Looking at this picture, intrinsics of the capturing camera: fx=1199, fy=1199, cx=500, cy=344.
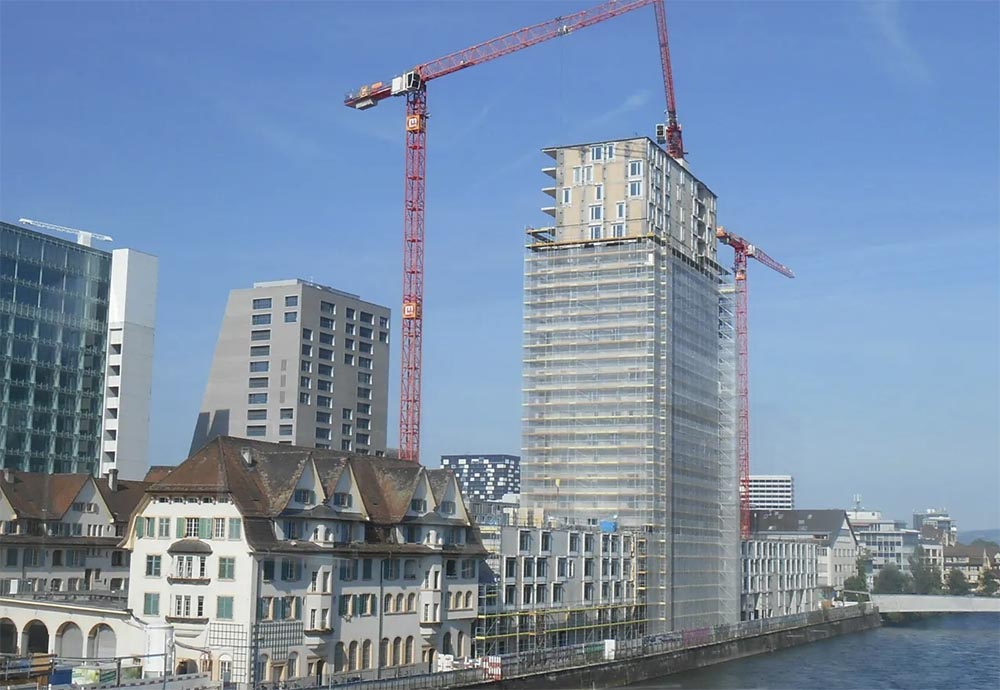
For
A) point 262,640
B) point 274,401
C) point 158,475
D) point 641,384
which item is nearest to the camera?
point 262,640

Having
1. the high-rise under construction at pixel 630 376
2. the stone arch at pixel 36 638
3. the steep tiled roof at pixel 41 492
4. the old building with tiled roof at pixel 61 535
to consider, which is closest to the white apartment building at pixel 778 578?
the high-rise under construction at pixel 630 376

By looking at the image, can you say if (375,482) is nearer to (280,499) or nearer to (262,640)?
(280,499)

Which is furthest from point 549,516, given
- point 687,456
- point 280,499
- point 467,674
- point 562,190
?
point 280,499

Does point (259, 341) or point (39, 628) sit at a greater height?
point (259, 341)

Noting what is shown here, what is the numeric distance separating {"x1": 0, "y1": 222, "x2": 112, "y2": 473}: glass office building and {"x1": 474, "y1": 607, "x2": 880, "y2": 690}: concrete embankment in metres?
72.0

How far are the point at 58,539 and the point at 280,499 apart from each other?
30.7m

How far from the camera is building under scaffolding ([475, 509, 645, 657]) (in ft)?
310

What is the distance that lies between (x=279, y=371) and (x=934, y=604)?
352 ft

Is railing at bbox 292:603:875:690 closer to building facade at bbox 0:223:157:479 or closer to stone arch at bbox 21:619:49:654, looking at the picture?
stone arch at bbox 21:619:49:654

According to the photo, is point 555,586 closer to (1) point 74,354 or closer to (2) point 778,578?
(1) point 74,354

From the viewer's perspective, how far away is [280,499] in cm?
7281

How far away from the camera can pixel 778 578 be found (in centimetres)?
16900

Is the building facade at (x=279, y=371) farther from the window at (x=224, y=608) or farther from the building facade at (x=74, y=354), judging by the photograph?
the window at (x=224, y=608)

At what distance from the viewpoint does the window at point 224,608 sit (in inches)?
2753
